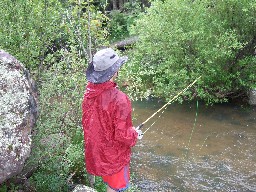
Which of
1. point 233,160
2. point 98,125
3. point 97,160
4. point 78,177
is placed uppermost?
point 98,125

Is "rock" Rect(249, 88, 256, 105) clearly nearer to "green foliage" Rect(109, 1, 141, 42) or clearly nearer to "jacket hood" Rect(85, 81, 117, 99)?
"jacket hood" Rect(85, 81, 117, 99)

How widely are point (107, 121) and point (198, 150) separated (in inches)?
190

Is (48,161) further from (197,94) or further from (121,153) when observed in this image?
(197,94)

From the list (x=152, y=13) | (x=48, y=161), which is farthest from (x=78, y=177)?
(x=152, y=13)

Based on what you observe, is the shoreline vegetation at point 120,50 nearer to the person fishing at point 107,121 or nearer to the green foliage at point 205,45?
the green foliage at point 205,45

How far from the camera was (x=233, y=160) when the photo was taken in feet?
25.5

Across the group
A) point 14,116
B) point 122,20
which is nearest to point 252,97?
point 14,116

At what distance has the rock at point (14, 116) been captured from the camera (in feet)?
11.9

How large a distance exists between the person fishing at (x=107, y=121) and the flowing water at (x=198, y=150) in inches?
104

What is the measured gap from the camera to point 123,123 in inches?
148

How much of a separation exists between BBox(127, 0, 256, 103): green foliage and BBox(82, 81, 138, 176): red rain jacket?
6635 millimetres

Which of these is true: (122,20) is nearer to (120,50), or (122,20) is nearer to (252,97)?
(252,97)

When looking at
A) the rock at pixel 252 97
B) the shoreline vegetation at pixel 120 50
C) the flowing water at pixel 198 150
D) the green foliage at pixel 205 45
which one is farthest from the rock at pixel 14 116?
the rock at pixel 252 97

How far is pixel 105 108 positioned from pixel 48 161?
5.28 ft
